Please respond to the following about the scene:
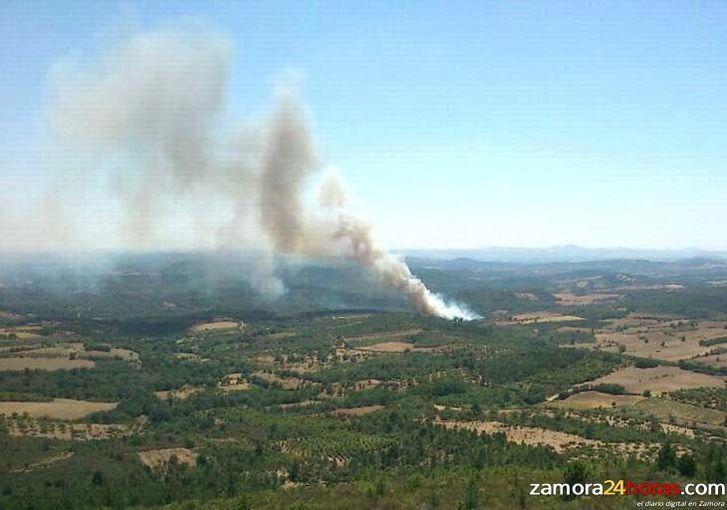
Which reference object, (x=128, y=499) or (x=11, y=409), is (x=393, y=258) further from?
(x=128, y=499)

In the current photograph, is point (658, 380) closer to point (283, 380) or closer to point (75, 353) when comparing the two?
point (283, 380)

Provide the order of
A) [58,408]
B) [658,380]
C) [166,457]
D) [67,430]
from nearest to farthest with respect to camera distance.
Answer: [166,457] → [67,430] → [58,408] → [658,380]

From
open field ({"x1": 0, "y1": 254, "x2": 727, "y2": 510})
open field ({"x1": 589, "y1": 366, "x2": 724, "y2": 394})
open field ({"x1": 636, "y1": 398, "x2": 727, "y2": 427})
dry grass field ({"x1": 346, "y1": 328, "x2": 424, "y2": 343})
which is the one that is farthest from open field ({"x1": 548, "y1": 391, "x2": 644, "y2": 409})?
dry grass field ({"x1": 346, "y1": 328, "x2": 424, "y2": 343})

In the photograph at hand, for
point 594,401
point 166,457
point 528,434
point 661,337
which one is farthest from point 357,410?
point 661,337

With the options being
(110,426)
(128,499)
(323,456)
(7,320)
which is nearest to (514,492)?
(323,456)

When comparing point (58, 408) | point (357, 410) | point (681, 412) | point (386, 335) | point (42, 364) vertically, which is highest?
point (42, 364)

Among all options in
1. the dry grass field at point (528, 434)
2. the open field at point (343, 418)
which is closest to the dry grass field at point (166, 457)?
the open field at point (343, 418)
